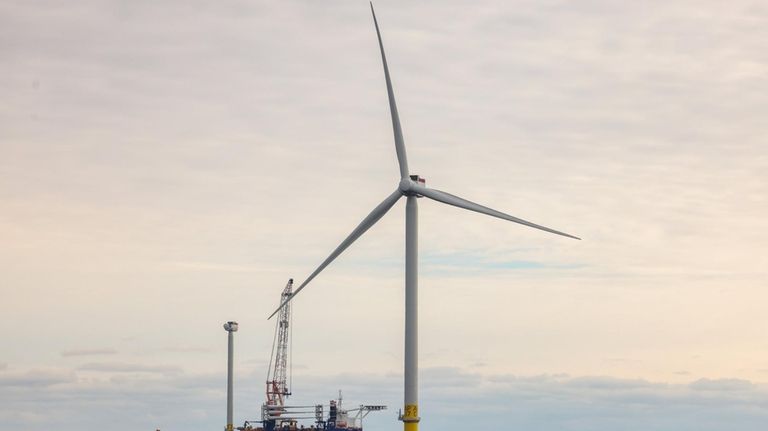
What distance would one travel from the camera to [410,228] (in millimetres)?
120000

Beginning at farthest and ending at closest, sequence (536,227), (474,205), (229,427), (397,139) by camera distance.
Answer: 1. (229,427)
2. (397,139)
3. (474,205)
4. (536,227)

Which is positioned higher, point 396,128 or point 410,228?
point 396,128

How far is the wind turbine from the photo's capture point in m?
116

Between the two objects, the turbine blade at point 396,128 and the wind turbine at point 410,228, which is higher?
the turbine blade at point 396,128

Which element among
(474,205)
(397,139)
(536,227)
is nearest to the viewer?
(536,227)

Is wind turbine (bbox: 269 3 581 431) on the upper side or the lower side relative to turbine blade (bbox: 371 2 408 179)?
lower

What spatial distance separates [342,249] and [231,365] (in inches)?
2474

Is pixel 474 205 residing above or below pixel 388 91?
below

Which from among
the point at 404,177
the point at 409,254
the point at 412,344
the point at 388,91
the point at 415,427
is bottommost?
the point at 415,427

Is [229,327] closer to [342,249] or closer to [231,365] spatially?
[231,365]

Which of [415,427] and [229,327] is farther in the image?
[229,327]

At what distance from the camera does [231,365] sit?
7264 inches

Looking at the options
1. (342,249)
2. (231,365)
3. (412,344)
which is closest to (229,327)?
(231,365)

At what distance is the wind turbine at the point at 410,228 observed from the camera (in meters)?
116
